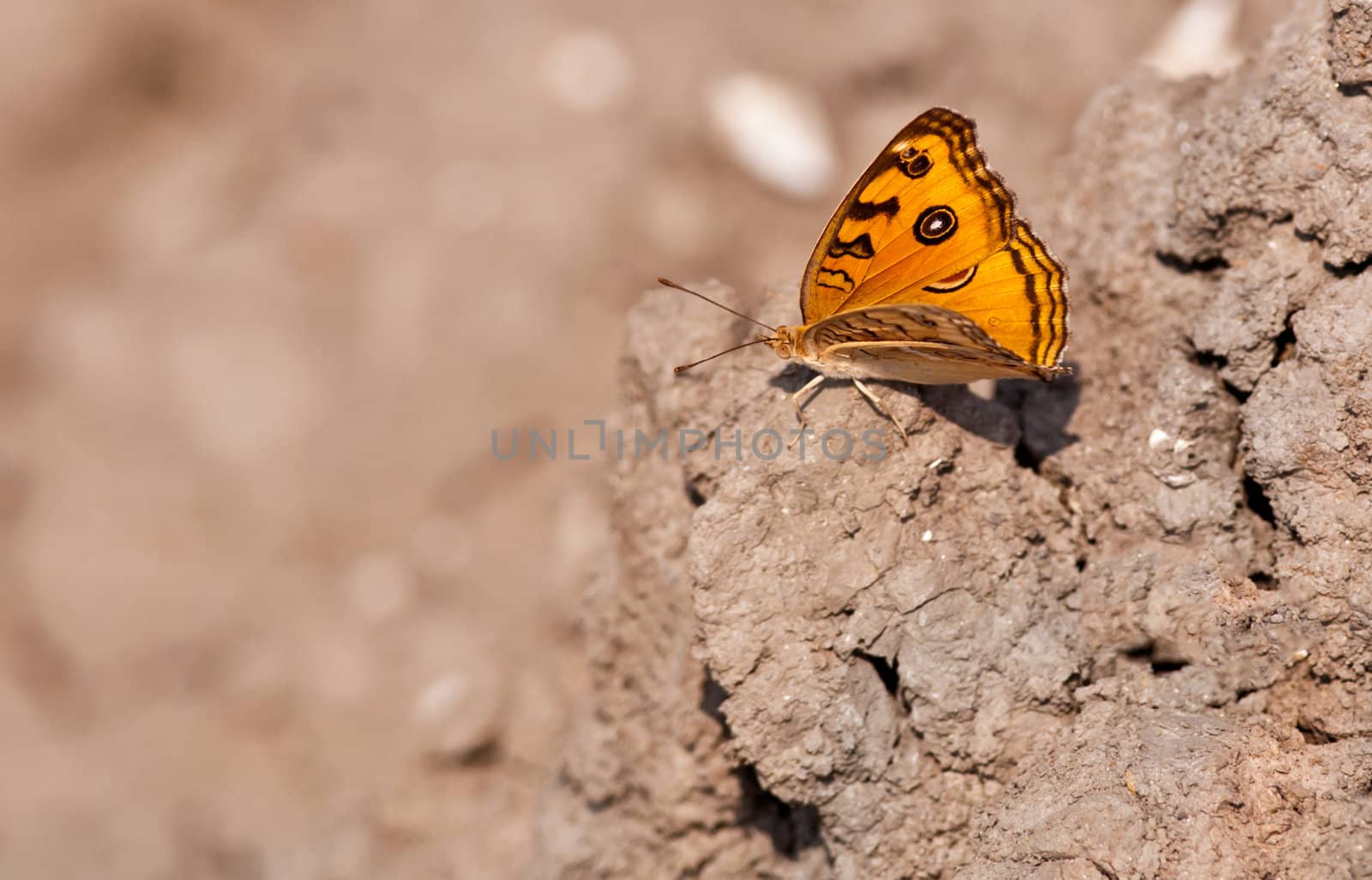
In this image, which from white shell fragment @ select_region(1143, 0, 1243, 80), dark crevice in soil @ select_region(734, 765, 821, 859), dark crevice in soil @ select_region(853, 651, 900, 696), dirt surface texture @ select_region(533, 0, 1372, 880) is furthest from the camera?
white shell fragment @ select_region(1143, 0, 1243, 80)

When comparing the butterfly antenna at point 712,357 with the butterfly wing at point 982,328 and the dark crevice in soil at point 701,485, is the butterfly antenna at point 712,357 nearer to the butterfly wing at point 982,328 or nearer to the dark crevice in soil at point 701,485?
the butterfly wing at point 982,328

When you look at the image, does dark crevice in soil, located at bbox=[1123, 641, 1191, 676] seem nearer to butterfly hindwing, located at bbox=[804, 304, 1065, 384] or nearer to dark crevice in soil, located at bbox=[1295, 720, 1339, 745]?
dark crevice in soil, located at bbox=[1295, 720, 1339, 745]

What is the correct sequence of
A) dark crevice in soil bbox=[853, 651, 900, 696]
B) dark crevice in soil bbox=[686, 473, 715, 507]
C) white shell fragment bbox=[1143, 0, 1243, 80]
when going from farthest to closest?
white shell fragment bbox=[1143, 0, 1243, 80], dark crevice in soil bbox=[686, 473, 715, 507], dark crevice in soil bbox=[853, 651, 900, 696]

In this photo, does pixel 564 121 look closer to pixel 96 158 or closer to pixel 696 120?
pixel 696 120

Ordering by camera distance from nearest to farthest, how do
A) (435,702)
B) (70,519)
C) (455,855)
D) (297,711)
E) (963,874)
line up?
(963,874) → (455,855) → (435,702) → (297,711) → (70,519)

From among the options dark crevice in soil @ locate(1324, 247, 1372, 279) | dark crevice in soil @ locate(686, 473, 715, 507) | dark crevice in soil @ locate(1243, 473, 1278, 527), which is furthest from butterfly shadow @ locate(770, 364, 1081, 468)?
dark crevice in soil @ locate(1324, 247, 1372, 279)

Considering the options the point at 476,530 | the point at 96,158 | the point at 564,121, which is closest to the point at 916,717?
the point at 476,530

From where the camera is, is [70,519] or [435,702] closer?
[435,702]
